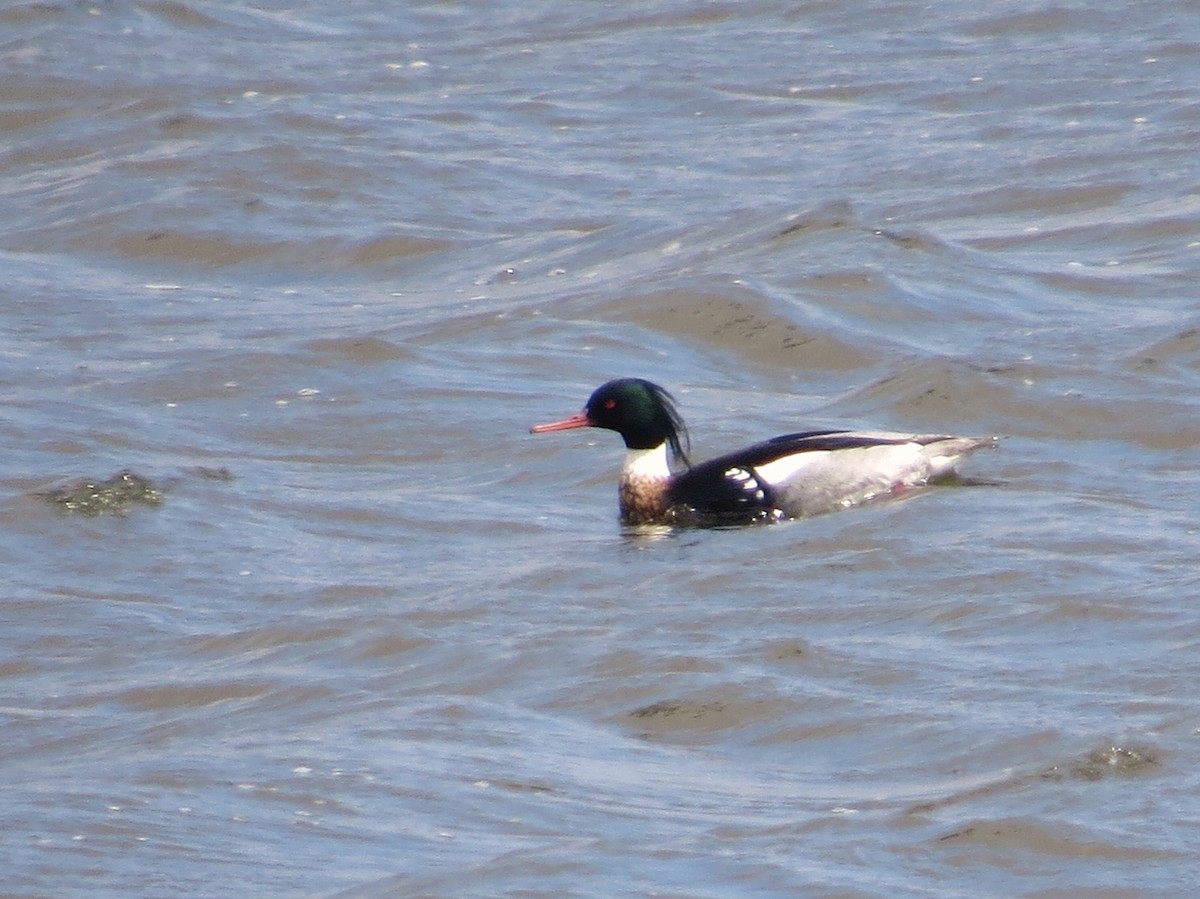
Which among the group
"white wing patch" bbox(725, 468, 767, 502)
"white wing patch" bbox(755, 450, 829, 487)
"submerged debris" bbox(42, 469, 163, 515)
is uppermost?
"submerged debris" bbox(42, 469, 163, 515)

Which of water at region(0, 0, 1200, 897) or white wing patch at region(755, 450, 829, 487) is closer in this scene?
water at region(0, 0, 1200, 897)

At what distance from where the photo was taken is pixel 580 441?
12023 millimetres

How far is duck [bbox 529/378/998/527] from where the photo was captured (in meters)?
10.5

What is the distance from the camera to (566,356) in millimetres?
13070

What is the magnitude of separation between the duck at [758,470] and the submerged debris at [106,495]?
168 centimetres

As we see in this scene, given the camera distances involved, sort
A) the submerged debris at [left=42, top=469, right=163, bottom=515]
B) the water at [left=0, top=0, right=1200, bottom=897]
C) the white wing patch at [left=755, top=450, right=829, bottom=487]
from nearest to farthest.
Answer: the water at [left=0, top=0, right=1200, bottom=897]
the submerged debris at [left=42, top=469, right=163, bottom=515]
the white wing patch at [left=755, top=450, right=829, bottom=487]

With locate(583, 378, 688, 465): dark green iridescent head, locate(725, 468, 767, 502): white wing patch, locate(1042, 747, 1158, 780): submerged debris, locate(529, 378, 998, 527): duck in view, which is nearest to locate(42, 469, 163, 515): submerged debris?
locate(529, 378, 998, 527): duck

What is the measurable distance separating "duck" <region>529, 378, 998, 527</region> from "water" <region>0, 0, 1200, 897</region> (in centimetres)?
21

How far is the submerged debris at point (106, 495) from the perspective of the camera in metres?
10.2

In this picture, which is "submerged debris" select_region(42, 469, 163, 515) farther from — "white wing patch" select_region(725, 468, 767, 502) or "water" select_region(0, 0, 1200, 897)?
"white wing patch" select_region(725, 468, 767, 502)

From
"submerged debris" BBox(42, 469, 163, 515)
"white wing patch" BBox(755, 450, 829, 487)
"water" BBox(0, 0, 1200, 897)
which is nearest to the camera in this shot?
"water" BBox(0, 0, 1200, 897)

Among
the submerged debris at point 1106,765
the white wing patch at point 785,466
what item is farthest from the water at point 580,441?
the white wing patch at point 785,466

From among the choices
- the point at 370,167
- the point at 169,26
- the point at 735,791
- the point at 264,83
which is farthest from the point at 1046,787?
the point at 169,26

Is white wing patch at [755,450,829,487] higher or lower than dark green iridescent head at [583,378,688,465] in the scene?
lower
